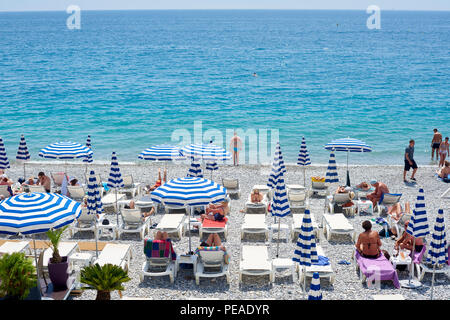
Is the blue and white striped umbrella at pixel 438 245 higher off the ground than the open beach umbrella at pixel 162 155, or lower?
lower

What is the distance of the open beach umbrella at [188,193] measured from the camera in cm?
1039

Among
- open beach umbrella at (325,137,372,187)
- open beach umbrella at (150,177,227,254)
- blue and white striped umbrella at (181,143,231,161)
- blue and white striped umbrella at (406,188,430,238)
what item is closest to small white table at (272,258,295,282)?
open beach umbrella at (150,177,227,254)

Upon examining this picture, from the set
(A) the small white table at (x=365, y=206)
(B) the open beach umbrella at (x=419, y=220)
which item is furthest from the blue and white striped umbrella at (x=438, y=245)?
(A) the small white table at (x=365, y=206)

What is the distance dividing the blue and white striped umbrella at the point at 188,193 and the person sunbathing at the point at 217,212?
1839mm

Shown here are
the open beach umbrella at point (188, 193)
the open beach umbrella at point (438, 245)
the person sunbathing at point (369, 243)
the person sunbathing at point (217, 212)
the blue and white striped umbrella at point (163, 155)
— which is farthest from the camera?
the blue and white striped umbrella at point (163, 155)

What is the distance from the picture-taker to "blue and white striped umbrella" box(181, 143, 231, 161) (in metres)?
14.8

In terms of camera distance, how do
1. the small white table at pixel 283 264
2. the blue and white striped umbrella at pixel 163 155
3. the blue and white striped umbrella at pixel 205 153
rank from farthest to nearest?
the blue and white striped umbrella at pixel 163 155 < the blue and white striped umbrella at pixel 205 153 < the small white table at pixel 283 264

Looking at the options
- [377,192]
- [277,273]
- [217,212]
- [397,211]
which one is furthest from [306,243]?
[377,192]

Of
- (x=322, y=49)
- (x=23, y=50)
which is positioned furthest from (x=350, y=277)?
(x=23, y=50)

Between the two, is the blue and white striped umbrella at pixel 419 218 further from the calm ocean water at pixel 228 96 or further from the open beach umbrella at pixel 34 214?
the calm ocean water at pixel 228 96

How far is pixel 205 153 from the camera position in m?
14.9

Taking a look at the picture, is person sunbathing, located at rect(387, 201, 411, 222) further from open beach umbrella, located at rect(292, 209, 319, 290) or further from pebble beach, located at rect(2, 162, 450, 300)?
open beach umbrella, located at rect(292, 209, 319, 290)

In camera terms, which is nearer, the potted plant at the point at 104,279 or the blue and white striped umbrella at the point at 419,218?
the potted plant at the point at 104,279

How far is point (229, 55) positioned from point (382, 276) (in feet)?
235
